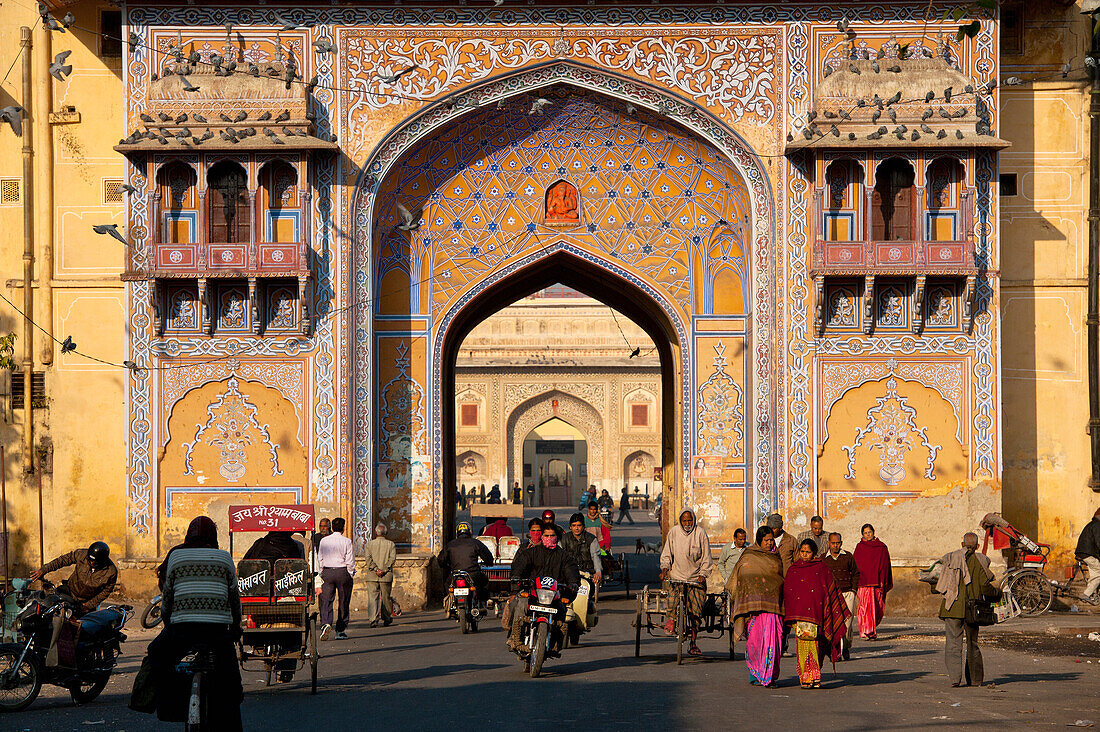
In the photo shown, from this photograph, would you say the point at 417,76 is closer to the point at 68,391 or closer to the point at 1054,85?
the point at 68,391

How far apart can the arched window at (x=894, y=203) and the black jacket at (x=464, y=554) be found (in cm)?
629

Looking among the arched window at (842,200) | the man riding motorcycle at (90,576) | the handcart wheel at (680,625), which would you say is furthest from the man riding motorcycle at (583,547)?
the arched window at (842,200)

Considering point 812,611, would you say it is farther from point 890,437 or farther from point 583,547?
point 890,437

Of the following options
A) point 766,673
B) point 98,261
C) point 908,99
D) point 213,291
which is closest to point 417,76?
point 213,291

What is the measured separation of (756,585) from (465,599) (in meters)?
4.86

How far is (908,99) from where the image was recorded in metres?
17.2

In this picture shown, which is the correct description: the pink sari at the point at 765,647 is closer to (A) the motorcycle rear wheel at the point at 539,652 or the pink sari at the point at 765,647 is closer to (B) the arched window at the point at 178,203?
(A) the motorcycle rear wheel at the point at 539,652

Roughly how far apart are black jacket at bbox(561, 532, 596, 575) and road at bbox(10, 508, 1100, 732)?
78 cm

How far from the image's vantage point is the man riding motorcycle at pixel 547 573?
38.4ft

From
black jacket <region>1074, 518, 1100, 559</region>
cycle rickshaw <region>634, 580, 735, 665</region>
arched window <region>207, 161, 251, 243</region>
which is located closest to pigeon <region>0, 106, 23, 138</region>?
arched window <region>207, 161, 251, 243</region>

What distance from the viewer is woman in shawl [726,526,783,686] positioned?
35.3 ft

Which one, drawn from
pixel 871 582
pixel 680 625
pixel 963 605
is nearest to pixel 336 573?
pixel 680 625

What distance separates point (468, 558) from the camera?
15617mm

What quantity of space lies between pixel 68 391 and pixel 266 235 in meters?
3.71
